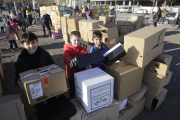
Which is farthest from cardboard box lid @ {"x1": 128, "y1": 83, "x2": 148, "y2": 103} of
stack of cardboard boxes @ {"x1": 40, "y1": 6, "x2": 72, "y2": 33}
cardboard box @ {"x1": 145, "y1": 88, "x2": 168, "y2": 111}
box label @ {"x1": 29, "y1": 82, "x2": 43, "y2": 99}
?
stack of cardboard boxes @ {"x1": 40, "y1": 6, "x2": 72, "y2": 33}

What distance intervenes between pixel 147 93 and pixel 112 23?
13.4ft

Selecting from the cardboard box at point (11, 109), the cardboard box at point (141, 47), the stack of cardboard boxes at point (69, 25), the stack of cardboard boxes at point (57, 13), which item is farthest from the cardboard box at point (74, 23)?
the stack of cardboard boxes at point (57, 13)

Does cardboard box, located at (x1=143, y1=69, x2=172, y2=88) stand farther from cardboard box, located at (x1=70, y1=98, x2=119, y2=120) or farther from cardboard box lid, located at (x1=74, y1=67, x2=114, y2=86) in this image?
cardboard box lid, located at (x1=74, y1=67, x2=114, y2=86)

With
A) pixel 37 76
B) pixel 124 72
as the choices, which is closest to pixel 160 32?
pixel 124 72

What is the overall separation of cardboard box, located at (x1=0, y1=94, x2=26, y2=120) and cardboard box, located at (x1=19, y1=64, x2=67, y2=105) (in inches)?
4.6

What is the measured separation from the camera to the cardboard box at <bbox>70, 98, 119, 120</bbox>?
1428mm

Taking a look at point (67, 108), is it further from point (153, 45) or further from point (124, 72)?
point (153, 45)

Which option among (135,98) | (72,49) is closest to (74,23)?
(72,49)

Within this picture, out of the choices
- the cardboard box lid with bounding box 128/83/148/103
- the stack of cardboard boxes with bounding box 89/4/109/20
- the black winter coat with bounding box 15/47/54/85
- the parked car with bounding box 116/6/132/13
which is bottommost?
the cardboard box lid with bounding box 128/83/148/103

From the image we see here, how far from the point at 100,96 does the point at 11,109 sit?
0.94 meters

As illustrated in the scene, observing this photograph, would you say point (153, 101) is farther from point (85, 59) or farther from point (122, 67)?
point (85, 59)

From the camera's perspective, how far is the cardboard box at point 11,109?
1.11 m

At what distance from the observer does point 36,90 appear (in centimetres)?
127

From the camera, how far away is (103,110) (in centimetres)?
150
